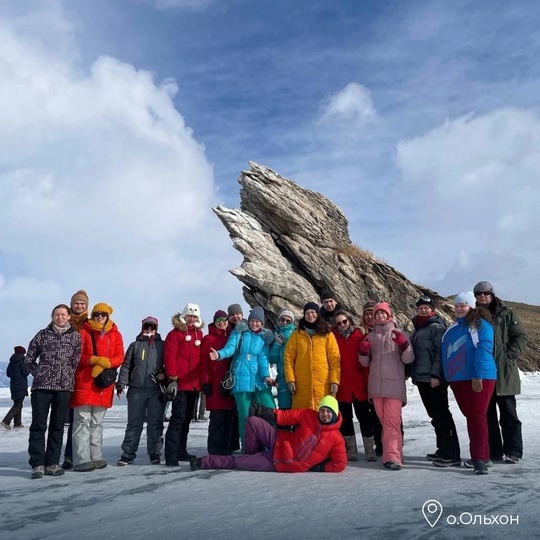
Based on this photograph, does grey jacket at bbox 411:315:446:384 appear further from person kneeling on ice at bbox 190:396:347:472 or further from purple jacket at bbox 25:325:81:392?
purple jacket at bbox 25:325:81:392

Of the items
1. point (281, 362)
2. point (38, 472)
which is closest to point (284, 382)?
point (281, 362)

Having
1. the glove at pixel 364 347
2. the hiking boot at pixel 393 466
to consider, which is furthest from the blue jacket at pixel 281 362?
the hiking boot at pixel 393 466

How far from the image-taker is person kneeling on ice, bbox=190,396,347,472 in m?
6.54

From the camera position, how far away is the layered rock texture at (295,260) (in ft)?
76.5

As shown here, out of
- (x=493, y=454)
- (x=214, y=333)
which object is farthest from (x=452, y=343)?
(x=214, y=333)

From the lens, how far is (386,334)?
7297mm

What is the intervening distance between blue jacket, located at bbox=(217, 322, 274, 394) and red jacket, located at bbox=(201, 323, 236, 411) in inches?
9.9

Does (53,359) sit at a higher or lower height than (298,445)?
higher

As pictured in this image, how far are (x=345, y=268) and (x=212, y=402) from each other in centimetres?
1709

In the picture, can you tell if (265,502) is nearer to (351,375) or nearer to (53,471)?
(351,375)

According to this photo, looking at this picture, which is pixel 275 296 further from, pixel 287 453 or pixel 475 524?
pixel 475 524

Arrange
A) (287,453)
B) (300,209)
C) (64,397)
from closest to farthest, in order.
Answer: (287,453) < (64,397) < (300,209)

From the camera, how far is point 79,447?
23.6 ft

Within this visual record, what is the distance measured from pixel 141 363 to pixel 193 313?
1103 millimetres
